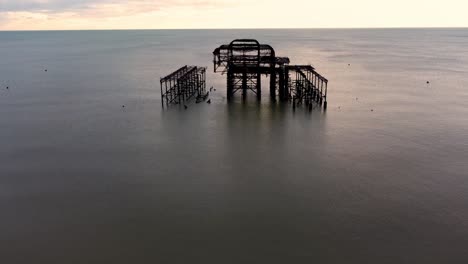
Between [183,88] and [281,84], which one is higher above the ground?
[281,84]

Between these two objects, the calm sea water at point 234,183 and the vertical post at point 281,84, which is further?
the vertical post at point 281,84

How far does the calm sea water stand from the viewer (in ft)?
70.8

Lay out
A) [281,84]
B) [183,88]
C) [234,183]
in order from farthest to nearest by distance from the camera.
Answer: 1. [183,88]
2. [281,84]
3. [234,183]

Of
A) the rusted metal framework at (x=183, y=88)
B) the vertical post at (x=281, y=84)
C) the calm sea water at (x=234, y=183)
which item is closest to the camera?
the calm sea water at (x=234, y=183)

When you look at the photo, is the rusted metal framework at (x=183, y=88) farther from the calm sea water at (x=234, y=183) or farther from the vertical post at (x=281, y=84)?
the vertical post at (x=281, y=84)

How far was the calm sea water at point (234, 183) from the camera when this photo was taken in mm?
21594

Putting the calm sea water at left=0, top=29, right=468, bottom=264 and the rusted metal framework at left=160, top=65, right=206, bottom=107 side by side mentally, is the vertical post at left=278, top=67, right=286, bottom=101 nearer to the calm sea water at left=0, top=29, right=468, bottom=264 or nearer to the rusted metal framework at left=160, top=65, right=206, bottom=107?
the calm sea water at left=0, top=29, right=468, bottom=264

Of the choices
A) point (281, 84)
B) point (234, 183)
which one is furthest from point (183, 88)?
point (234, 183)

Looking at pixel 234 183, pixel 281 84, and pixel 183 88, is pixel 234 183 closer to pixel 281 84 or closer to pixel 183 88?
pixel 281 84

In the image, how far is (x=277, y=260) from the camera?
20.5m

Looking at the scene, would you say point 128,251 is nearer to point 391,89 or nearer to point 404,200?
point 404,200

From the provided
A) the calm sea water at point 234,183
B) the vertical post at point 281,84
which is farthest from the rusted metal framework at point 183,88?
the vertical post at point 281,84

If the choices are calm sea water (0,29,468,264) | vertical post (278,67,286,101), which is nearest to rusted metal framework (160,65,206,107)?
calm sea water (0,29,468,264)

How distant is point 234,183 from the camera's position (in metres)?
29.2
